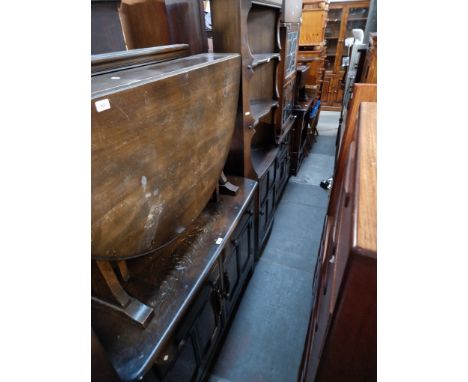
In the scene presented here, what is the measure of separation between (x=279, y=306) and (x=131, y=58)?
171 cm

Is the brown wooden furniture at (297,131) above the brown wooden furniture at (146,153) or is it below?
below

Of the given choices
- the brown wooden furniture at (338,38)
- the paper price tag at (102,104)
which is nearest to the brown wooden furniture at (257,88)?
the paper price tag at (102,104)

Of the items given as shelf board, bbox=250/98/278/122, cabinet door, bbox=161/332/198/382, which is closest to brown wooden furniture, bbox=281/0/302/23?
shelf board, bbox=250/98/278/122

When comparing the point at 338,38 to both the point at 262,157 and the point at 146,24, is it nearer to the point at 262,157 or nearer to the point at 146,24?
the point at 262,157

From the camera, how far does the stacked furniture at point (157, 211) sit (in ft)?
2.08

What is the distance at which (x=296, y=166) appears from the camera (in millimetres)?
3297

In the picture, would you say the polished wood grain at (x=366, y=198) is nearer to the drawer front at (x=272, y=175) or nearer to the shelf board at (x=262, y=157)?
the shelf board at (x=262, y=157)

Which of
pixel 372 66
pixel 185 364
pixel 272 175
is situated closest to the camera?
pixel 185 364

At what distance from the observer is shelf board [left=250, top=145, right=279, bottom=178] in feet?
6.18

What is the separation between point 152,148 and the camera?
Result: 2.40 ft

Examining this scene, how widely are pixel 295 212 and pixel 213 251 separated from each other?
176 cm

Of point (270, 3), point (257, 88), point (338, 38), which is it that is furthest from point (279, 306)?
point (338, 38)
